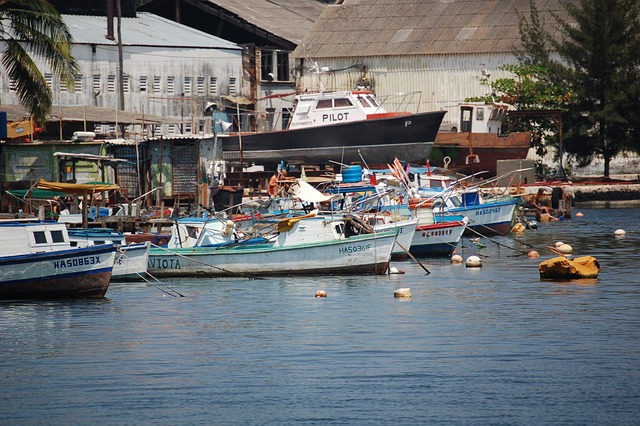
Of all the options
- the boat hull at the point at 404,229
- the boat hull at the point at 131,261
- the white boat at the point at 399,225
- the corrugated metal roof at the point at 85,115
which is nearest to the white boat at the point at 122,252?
the boat hull at the point at 131,261

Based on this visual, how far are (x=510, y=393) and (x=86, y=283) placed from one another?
549 inches

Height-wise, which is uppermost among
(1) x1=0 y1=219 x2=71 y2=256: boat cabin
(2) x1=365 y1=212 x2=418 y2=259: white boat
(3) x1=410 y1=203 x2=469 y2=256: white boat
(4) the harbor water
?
(1) x1=0 y1=219 x2=71 y2=256: boat cabin

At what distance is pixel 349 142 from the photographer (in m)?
65.6

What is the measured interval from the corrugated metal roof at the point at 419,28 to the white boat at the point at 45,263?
47.7 meters

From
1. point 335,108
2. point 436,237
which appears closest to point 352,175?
point 436,237

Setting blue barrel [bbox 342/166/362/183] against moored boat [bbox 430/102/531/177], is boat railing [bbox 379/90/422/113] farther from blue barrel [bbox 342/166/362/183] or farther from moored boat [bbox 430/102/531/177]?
blue barrel [bbox 342/166/362/183]

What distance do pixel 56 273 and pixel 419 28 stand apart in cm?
5085

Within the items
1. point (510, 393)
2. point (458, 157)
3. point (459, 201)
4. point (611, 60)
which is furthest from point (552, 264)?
point (611, 60)

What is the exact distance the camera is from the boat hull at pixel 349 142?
212 feet

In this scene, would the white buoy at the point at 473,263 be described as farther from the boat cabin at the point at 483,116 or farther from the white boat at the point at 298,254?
the boat cabin at the point at 483,116

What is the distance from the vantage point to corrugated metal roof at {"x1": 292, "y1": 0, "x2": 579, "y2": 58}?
77.3 metres

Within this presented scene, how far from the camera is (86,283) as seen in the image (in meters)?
32.4

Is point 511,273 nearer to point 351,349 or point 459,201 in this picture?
point 459,201

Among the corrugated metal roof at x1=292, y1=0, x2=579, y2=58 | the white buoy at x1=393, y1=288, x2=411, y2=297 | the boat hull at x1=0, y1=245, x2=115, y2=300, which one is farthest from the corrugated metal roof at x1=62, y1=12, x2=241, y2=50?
the white buoy at x1=393, y1=288, x2=411, y2=297
